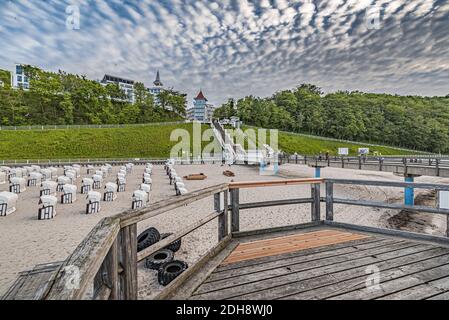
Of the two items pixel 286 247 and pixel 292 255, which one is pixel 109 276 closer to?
pixel 292 255

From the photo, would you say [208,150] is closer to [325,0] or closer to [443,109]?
[325,0]

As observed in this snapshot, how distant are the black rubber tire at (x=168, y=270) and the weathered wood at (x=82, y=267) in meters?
3.92

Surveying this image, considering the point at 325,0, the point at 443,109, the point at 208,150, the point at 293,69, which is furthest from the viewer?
the point at 443,109

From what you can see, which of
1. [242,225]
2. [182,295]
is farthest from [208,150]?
[182,295]

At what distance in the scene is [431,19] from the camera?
13367 millimetres

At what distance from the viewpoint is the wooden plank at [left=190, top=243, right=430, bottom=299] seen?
2.64m

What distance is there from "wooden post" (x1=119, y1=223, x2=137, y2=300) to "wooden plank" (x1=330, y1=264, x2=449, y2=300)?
1949mm

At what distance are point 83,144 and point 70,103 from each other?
867 inches

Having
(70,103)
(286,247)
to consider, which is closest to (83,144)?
(70,103)

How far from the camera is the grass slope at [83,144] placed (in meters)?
43.6

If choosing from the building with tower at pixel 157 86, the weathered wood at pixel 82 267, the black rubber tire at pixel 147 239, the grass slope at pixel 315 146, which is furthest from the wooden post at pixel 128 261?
the building with tower at pixel 157 86

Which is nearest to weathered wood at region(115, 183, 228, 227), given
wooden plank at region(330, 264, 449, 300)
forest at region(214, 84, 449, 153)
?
wooden plank at region(330, 264, 449, 300)

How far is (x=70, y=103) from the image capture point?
6222 cm

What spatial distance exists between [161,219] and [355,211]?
9.78m
